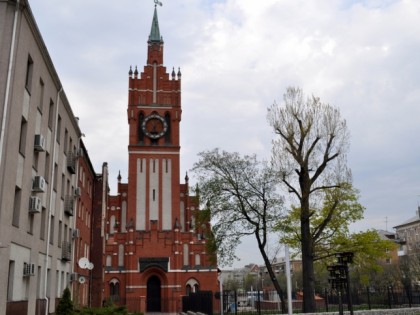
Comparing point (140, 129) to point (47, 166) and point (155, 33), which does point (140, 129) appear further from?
point (47, 166)

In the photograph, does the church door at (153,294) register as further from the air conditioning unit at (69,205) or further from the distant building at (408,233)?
the distant building at (408,233)

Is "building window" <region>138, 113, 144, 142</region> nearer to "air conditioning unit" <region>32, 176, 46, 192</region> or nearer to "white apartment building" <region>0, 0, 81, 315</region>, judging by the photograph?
"white apartment building" <region>0, 0, 81, 315</region>

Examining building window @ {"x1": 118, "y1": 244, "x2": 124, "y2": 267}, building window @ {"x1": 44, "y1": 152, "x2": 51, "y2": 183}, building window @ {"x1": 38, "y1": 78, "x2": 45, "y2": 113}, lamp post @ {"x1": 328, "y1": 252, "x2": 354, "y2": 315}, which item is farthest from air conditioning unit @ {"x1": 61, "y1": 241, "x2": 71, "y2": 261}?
building window @ {"x1": 118, "y1": 244, "x2": 124, "y2": 267}

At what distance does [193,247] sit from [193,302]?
21.6 m

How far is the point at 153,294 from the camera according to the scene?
49.1m

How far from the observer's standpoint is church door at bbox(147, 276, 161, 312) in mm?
48625

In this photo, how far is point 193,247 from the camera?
50.7m

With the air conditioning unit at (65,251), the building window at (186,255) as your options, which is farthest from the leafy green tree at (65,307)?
the building window at (186,255)

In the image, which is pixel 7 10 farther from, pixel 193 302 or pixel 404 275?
pixel 404 275

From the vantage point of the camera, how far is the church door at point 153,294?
Result: 48.6 m

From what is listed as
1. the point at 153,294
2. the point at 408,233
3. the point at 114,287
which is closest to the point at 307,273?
the point at 153,294

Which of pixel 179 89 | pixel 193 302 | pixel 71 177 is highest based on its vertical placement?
pixel 179 89

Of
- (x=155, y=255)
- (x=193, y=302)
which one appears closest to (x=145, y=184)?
(x=155, y=255)

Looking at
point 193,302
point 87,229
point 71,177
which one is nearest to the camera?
point 71,177
